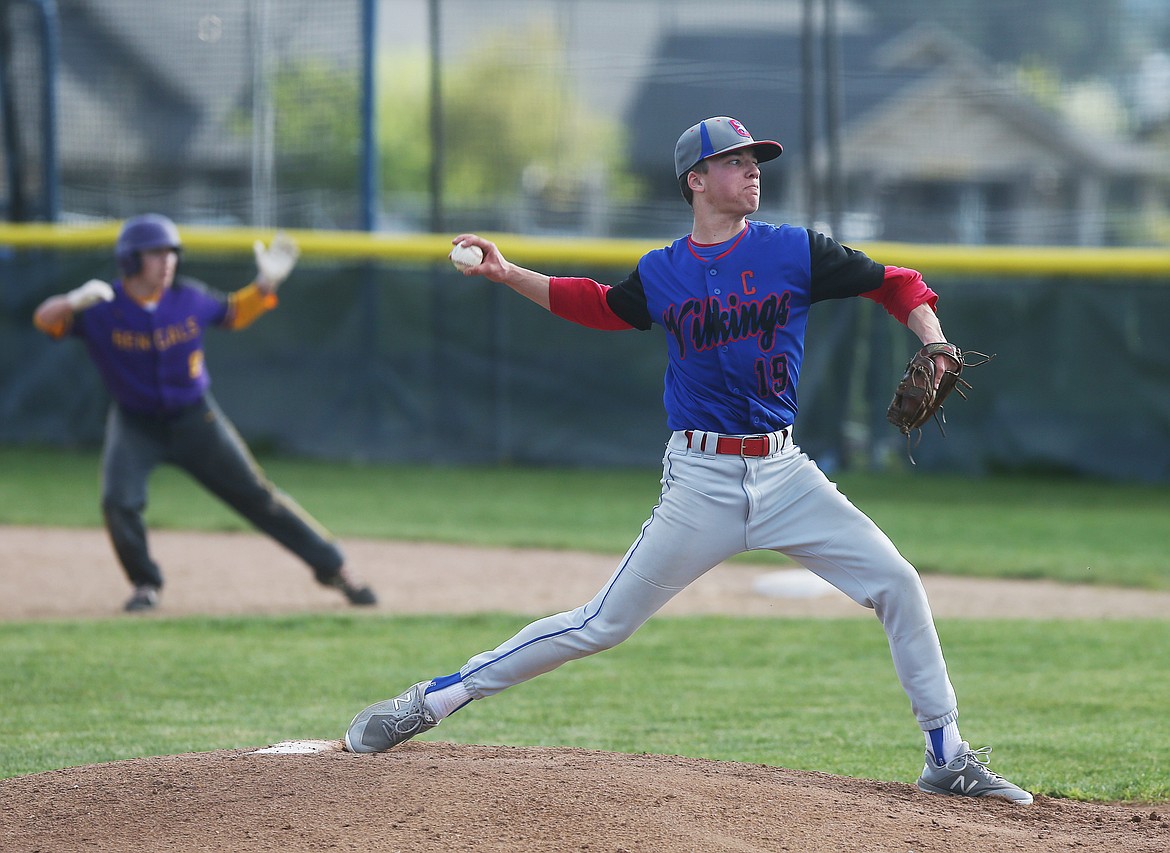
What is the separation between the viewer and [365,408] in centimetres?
1326

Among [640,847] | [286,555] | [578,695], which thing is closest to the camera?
[640,847]

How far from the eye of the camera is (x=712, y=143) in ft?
12.9

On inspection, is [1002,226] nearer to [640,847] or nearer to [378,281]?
[378,281]

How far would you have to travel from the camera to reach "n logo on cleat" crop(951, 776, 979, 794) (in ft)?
13.2

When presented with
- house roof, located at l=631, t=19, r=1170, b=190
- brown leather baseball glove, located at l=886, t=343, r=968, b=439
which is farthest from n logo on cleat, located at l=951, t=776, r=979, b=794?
house roof, located at l=631, t=19, r=1170, b=190

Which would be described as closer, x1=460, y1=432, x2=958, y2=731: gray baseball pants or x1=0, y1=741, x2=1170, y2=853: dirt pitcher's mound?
x1=0, y1=741, x2=1170, y2=853: dirt pitcher's mound

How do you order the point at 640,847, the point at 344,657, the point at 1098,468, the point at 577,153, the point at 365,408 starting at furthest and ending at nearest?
the point at 577,153 < the point at 365,408 < the point at 1098,468 < the point at 344,657 < the point at 640,847

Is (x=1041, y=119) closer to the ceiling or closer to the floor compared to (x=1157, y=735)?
closer to the ceiling

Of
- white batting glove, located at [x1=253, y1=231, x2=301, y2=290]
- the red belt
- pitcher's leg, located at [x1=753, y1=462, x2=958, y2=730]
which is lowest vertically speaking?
pitcher's leg, located at [x1=753, y1=462, x2=958, y2=730]

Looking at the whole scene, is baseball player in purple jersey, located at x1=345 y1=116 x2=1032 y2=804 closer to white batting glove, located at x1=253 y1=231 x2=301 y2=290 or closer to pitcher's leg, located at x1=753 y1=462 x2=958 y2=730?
pitcher's leg, located at x1=753 y1=462 x2=958 y2=730

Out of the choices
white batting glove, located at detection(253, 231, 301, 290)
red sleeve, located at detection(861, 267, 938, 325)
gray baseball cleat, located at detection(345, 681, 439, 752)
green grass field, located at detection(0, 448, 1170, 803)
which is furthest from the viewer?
white batting glove, located at detection(253, 231, 301, 290)

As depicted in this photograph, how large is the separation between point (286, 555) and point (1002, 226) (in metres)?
8.68

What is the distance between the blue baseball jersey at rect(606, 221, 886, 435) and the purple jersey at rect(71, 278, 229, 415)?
13.1ft

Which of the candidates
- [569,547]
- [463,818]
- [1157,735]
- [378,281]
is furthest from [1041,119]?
[463,818]
